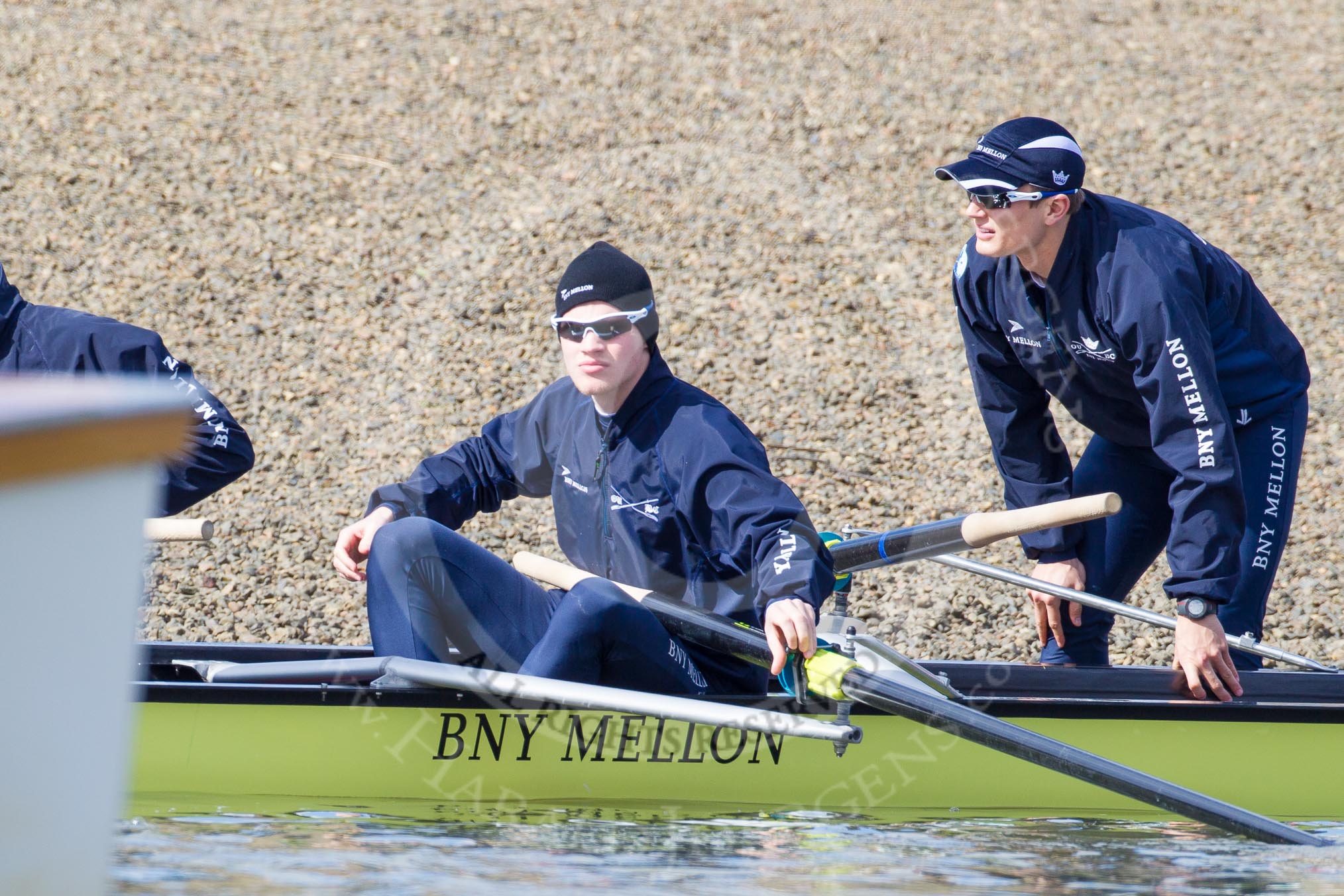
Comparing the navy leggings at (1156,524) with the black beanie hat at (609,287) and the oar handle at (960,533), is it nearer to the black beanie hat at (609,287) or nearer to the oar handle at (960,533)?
the oar handle at (960,533)

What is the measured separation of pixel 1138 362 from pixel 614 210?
7427 mm

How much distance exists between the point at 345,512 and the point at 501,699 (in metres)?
4.56

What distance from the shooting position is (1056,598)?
16.8ft

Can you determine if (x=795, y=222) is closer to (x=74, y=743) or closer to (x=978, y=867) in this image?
(x=978, y=867)

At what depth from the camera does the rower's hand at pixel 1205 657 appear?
4.30 metres

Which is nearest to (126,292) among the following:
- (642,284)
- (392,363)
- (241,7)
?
(392,363)

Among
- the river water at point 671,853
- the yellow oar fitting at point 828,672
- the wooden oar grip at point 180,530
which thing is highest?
the wooden oar grip at point 180,530

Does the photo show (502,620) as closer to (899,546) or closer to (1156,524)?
(899,546)

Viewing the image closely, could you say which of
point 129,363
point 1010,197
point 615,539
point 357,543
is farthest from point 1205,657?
point 129,363

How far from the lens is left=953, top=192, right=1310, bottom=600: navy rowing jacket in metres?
4.25

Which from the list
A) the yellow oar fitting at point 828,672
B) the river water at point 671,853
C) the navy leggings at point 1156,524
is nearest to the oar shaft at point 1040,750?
the yellow oar fitting at point 828,672

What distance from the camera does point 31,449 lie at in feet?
6.60

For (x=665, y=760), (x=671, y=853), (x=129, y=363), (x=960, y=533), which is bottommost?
(x=671, y=853)

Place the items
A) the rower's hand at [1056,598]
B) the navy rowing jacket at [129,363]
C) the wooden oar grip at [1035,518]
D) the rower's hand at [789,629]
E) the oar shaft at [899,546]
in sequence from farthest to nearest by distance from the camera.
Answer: the rower's hand at [1056,598]
the oar shaft at [899,546]
the navy rowing jacket at [129,363]
the wooden oar grip at [1035,518]
the rower's hand at [789,629]
